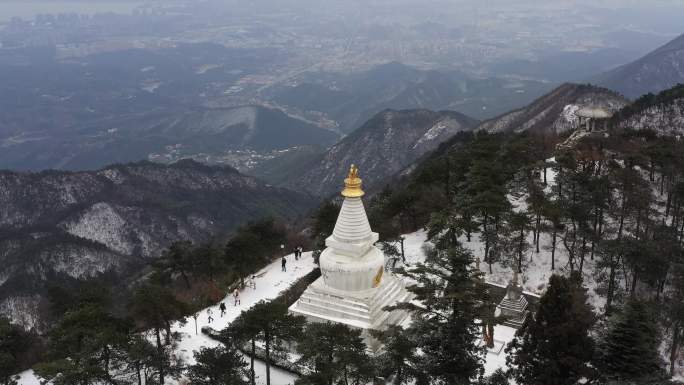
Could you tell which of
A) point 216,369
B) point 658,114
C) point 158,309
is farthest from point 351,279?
point 658,114

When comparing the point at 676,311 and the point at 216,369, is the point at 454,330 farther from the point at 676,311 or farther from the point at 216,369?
the point at 676,311

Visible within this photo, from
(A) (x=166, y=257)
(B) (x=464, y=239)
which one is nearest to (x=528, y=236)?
(B) (x=464, y=239)

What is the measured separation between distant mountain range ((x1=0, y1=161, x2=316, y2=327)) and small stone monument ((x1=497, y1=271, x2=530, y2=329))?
50.3 metres

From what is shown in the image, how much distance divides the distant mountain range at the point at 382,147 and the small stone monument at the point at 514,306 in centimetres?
12875

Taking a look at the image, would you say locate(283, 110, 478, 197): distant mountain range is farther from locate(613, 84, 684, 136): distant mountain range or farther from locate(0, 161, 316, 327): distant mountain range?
locate(613, 84, 684, 136): distant mountain range

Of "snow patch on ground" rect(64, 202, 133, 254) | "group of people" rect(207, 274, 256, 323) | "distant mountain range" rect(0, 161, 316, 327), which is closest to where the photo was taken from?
"group of people" rect(207, 274, 256, 323)

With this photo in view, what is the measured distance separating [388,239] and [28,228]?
76.3 meters

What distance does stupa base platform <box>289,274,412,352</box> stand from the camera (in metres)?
28.1

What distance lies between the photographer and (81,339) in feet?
83.9

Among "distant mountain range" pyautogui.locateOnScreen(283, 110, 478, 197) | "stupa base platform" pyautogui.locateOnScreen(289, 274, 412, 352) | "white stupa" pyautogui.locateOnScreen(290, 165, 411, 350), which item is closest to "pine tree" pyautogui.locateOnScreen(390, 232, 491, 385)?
"stupa base platform" pyautogui.locateOnScreen(289, 274, 412, 352)

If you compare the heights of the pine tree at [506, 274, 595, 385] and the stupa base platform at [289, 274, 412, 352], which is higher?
the pine tree at [506, 274, 595, 385]

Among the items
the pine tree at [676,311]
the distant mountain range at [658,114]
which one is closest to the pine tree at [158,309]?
the pine tree at [676,311]

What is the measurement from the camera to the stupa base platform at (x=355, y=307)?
92.3ft

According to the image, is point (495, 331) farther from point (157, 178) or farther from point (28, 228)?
point (157, 178)
